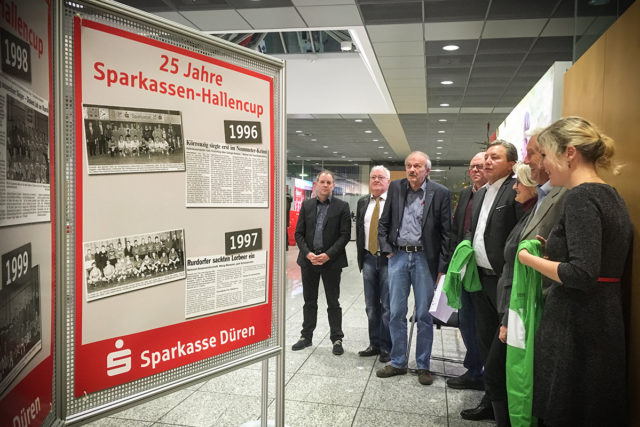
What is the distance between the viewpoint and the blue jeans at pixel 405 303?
11.4 ft

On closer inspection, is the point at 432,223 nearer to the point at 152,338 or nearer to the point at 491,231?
the point at 491,231

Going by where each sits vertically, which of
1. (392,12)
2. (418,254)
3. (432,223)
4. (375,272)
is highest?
(392,12)

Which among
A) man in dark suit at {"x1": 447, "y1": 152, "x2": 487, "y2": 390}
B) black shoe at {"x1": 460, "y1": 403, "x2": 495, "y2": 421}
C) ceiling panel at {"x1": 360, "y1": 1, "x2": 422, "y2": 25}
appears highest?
ceiling panel at {"x1": 360, "y1": 1, "x2": 422, "y2": 25}

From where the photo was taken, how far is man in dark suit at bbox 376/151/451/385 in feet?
11.5

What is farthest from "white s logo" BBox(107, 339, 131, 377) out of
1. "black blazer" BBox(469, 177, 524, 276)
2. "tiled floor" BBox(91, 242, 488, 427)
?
"black blazer" BBox(469, 177, 524, 276)

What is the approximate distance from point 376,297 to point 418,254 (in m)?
0.72

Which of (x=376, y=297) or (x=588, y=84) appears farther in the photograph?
(x=376, y=297)

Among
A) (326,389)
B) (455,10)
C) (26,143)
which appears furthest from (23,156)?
(455,10)

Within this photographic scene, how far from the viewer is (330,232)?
4.21 m

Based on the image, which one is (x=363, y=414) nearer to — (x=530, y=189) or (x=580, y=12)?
(x=530, y=189)

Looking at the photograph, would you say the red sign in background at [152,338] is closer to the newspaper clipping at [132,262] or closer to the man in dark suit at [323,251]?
the newspaper clipping at [132,262]

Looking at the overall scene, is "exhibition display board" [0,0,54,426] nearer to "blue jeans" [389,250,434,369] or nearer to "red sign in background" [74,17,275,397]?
"red sign in background" [74,17,275,397]

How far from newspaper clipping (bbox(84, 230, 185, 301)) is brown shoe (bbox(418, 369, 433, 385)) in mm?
2352

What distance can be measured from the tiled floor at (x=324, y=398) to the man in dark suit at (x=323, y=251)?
234mm
